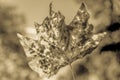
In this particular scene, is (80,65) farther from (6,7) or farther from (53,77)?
(6,7)

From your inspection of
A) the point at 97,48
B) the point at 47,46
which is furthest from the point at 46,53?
the point at 97,48

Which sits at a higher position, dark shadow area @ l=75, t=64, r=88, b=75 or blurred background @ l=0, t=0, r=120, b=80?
blurred background @ l=0, t=0, r=120, b=80

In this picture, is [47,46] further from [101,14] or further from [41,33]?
[101,14]

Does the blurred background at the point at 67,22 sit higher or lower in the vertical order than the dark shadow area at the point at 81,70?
higher

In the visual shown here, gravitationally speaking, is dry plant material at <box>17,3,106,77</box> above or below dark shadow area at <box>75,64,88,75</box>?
above

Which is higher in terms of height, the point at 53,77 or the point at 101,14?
the point at 101,14

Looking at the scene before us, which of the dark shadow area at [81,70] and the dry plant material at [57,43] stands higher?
the dry plant material at [57,43]

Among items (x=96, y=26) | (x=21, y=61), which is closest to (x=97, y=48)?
(x=96, y=26)
